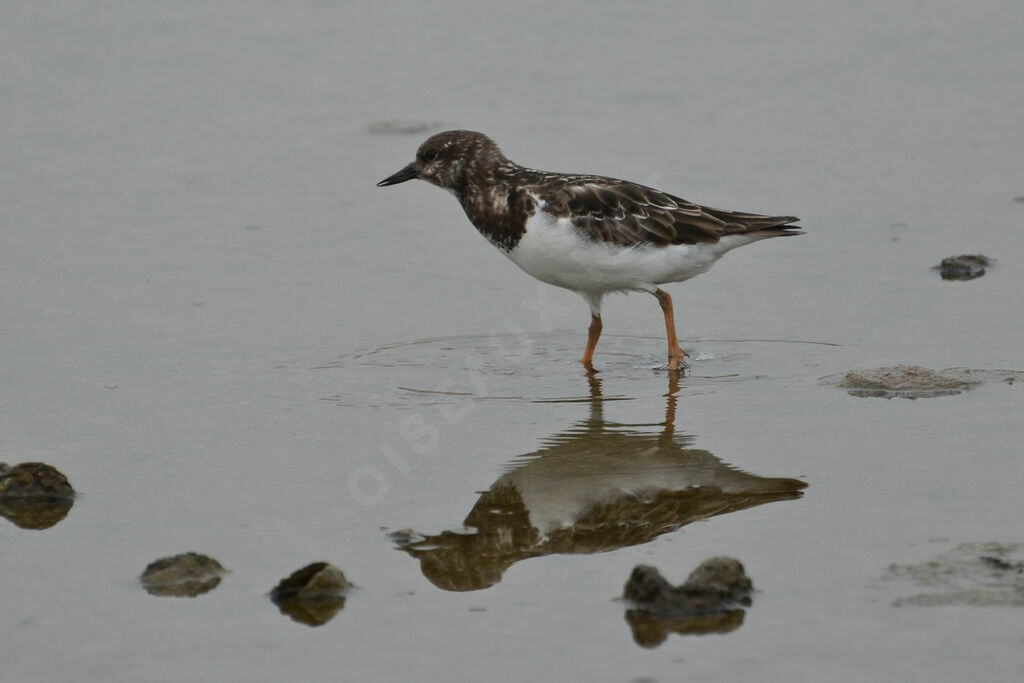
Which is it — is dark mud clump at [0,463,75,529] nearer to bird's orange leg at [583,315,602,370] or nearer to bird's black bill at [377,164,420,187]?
bird's orange leg at [583,315,602,370]

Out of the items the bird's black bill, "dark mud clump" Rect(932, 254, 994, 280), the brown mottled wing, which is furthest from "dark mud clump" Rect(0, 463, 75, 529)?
"dark mud clump" Rect(932, 254, 994, 280)

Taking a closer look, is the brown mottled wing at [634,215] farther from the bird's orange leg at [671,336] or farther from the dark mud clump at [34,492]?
the dark mud clump at [34,492]

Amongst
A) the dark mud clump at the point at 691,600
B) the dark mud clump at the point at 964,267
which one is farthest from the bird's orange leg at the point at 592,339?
the dark mud clump at the point at 691,600

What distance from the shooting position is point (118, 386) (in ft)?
23.7

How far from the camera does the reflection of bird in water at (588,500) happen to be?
532cm

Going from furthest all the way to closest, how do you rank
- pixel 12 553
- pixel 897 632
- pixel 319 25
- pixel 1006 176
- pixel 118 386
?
pixel 319 25 → pixel 1006 176 → pixel 118 386 → pixel 12 553 → pixel 897 632

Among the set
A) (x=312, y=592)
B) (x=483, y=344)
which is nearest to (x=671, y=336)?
(x=483, y=344)

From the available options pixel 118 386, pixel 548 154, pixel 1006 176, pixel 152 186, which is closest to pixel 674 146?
pixel 548 154

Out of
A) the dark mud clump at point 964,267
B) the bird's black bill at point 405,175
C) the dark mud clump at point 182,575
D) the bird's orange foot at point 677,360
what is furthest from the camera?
the bird's black bill at point 405,175

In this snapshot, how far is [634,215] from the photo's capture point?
782cm

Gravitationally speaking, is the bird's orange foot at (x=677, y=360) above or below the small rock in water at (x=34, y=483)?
above

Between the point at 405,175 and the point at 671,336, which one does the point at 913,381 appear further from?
the point at 405,175

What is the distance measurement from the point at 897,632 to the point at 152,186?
7124 mm

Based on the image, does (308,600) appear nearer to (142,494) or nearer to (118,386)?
(142,494)
